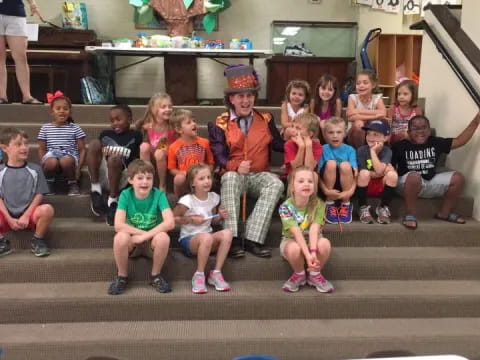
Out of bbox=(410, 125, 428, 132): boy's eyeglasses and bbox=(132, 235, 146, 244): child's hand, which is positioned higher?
bbox=(410, 125, 428, 132): boy's eyeglasses

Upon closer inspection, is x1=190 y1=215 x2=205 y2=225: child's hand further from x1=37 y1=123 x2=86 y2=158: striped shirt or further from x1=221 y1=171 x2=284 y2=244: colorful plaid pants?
x1=37 y1=123 x2=86 y2=158: striped shirt

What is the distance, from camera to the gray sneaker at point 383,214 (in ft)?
10.0

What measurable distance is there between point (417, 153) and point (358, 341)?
1.44m

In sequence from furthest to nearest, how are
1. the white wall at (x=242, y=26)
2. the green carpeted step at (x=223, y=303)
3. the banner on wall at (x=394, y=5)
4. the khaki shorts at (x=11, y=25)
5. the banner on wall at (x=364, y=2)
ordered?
the white wall at (x=242, y=26), the banner on wall at (x=364, y=2), the banner on wall at (x=394, y=5), the khaki shorts at (x=11, y=25), the green carpeted step at (x=223, y=303)

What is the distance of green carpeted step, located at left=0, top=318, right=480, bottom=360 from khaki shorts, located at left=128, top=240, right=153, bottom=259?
385 millimetres

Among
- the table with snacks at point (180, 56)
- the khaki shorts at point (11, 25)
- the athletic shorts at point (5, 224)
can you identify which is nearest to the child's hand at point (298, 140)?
the athletic shorts at point (5, 224)

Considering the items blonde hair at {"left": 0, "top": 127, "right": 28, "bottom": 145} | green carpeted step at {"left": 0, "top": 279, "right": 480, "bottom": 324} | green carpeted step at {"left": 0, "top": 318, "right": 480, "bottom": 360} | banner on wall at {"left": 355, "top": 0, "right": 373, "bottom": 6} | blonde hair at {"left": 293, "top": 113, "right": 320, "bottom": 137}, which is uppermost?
banner on wall at {"left": 355, "top": 0, "right": 373, "bottom": 6}

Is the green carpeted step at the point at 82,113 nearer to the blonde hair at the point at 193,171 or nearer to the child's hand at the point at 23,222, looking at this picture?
the child's hand at the point at 23,222

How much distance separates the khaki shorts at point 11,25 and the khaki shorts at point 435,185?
311 cm

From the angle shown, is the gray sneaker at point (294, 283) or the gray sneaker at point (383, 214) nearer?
the gray sneaker at point (294, 283)

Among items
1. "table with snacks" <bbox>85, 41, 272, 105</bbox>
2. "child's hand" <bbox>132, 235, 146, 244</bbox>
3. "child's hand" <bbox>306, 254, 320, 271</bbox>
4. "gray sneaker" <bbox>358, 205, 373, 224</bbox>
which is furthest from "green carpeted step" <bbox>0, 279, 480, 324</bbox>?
"table with snacks" <bbox>85, 41, 272, 105</bbox>

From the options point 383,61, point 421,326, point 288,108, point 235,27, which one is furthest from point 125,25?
point 421,326

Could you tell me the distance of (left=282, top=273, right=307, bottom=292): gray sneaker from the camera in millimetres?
2570

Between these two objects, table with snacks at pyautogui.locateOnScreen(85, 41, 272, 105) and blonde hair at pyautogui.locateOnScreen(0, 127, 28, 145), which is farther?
table with snacks at pyautogui.locateOnScreen(85, 41, 272, 105)
